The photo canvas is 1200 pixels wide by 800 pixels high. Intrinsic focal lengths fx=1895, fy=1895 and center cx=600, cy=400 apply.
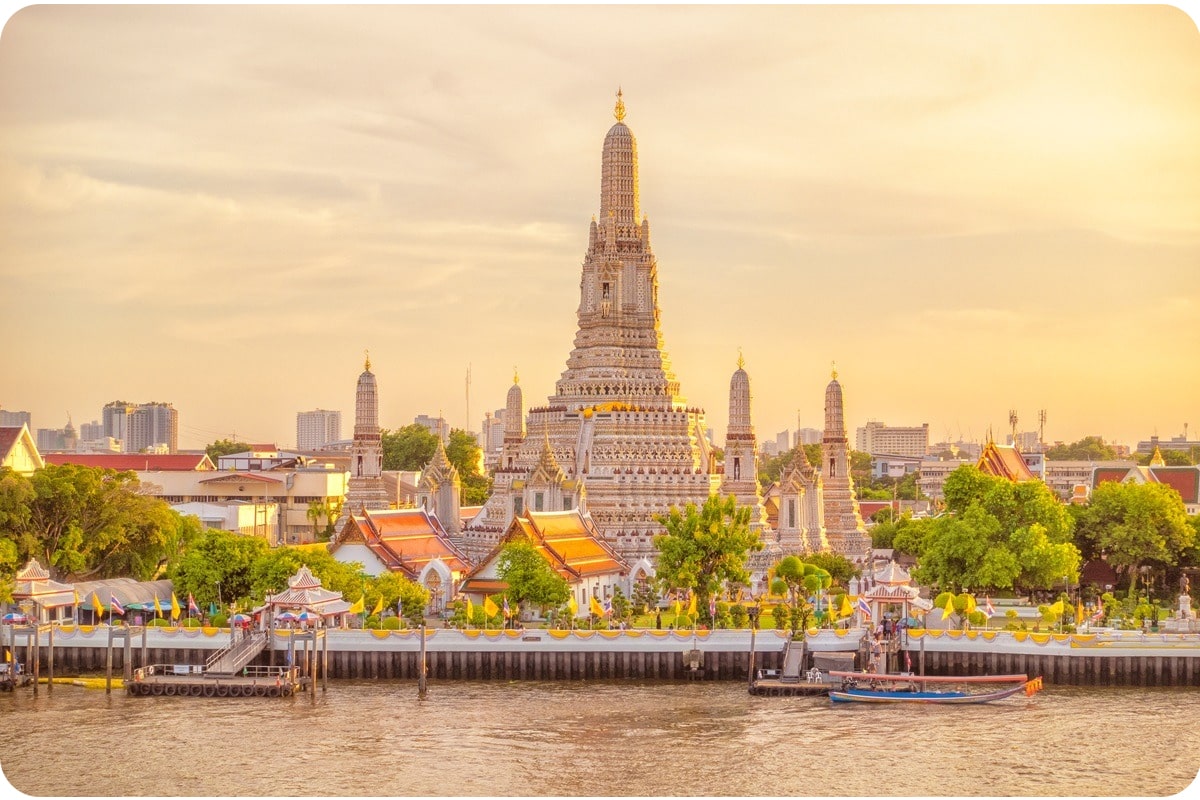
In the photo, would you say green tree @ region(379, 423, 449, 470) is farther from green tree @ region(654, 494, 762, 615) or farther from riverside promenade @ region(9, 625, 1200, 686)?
riverside promenade @ region(9, 625, 1200, 686)

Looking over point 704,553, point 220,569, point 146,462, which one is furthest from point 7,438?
point 704,553

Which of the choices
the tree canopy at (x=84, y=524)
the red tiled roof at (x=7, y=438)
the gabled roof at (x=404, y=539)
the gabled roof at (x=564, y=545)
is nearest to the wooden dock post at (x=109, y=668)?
the tree canopy at (x=84, y=524)

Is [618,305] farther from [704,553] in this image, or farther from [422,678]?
[422,678]

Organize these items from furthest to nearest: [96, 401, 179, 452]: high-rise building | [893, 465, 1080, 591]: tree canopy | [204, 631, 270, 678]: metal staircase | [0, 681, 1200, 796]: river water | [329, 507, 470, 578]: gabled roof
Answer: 1. [96, 401, 179, 452]: high-rise building
2. [329, 507, 470, 578]: gabled roof
3. [893, 465, 1080, 591]: tree canopy
4. [204, 631, 270, 678]: metal staircase
5. [0, 681, 1200, 796]: river water

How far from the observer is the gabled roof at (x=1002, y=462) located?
103500 millimetres

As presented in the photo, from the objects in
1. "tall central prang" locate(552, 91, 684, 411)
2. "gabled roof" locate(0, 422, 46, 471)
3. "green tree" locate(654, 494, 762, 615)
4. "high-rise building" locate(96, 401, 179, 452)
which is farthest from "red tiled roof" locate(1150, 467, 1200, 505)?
"high-rise building" locate(96, 401, 179, 452)

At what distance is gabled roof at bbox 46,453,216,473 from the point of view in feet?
383

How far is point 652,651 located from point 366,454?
116 feet

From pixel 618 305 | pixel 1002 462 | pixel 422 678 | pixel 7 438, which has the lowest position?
pixel 422 678

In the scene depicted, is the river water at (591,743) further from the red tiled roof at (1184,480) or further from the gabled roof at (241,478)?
the gabled roof at (241,478)

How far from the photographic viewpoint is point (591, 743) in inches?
1719

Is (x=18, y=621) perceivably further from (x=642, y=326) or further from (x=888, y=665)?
A: (x=642, y=326)

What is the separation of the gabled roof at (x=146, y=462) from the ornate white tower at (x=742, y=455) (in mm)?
46009

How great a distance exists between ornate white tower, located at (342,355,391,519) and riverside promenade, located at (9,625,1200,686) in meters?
30.7
